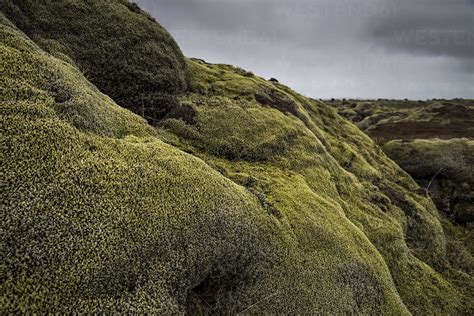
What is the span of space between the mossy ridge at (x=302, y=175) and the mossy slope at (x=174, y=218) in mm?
68

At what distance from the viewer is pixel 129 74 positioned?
11.7 metres

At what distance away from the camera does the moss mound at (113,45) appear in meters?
10.4

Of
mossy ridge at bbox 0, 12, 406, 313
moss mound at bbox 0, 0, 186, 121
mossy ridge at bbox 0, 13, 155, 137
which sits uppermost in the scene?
moss mound at bbox 0, 0, 186, 121

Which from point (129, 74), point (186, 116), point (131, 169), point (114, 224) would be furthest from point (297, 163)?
point (114, 224)

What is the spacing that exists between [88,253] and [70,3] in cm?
948

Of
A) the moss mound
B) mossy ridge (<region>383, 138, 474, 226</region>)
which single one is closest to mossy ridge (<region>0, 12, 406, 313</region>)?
the moss mound

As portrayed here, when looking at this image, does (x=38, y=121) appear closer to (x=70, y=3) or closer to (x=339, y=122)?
(x=70, y=3)

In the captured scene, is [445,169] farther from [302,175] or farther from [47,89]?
[47,89]

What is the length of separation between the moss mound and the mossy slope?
3.42 feet

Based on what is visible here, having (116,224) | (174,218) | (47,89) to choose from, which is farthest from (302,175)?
(47,89)

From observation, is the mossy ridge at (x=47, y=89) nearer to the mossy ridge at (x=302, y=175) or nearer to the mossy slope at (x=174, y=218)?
the mossy slope at (x=174, y=218)

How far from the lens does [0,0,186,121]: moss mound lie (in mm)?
10352

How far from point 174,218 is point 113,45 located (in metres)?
7.72

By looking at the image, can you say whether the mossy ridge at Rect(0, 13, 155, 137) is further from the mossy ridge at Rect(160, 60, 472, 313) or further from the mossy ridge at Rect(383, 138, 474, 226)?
the mossy ridge at Rect(383, 138, 474, 226)
